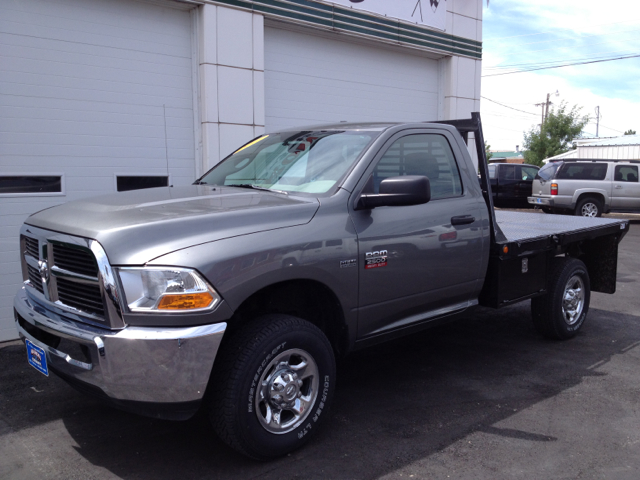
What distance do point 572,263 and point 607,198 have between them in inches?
541

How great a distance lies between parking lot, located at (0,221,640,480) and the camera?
331cm

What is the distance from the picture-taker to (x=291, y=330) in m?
3.30

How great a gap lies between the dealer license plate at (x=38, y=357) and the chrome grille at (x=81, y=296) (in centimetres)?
33

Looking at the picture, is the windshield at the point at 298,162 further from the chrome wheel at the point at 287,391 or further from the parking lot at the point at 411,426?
the parking lot at the point at 411,426

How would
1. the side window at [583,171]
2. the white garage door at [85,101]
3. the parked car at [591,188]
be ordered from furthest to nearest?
the side window at [583,171] < the parked car at [591,188] < the white garage door at [85,101]

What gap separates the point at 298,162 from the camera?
4.21 m

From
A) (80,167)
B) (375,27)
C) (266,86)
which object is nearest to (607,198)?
(375,27)

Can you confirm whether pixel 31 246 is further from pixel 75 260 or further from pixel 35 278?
pixel 75 260

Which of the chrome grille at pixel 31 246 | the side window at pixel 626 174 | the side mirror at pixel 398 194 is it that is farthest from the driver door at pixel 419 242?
the side window at pixel 626 174

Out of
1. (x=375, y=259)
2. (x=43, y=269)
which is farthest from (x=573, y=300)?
(x=43, y=269)

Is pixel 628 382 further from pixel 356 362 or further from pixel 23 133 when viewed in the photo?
pixel 23 133

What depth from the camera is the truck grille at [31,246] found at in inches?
138

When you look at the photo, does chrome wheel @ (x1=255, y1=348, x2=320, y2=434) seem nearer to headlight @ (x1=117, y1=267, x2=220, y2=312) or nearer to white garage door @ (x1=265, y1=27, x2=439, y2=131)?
headlight @ (x1=117, y1=267, x2=220, y2=312)

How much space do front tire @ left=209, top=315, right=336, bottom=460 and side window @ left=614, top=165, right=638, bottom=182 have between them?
1731 cm
